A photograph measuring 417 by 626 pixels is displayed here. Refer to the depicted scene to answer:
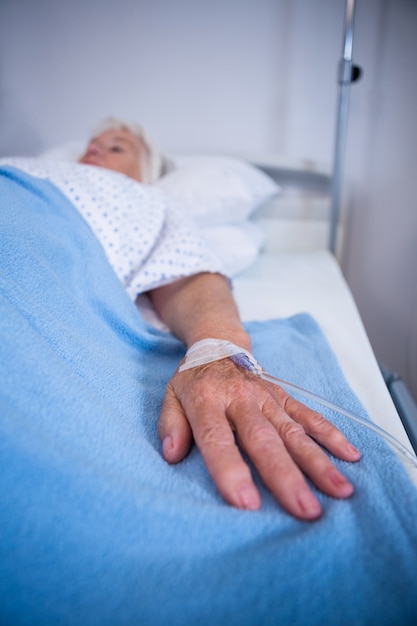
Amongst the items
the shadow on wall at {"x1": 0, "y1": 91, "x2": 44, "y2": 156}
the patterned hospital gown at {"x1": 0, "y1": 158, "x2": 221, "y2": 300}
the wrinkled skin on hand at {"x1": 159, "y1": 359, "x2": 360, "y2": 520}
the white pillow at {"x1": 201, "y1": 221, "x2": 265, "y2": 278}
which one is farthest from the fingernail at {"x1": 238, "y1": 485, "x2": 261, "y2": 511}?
the shadow on wall at {"x1": 0, "y1": 91, "x2": 44, "y2": 156}

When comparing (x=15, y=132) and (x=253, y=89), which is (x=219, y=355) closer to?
(x=253, y=89)

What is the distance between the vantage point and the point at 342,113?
1.36 metres

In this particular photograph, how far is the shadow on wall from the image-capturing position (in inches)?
70.7

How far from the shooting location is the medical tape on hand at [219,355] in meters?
0.57

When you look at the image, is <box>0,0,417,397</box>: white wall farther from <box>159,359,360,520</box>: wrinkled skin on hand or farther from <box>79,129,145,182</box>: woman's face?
<box>159,359,360,520</box>: wrinkled skin on hand

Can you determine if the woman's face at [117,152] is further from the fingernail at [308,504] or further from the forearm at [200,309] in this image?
the fingernail at [308,504]

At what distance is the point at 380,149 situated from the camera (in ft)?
4.87

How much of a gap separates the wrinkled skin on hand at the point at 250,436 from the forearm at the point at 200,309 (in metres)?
0.12

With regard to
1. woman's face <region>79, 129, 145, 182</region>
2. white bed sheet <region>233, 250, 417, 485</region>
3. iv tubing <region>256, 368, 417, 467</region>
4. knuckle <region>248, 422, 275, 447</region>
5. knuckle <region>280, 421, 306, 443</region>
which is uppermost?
woman's face <region>79, 129, 145, 182</region>

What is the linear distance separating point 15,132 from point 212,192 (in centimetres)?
111

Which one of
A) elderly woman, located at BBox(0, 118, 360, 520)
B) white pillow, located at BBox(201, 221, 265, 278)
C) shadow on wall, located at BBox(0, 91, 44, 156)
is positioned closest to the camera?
elderly woman, located at BBox(0, 118, 360, 520)

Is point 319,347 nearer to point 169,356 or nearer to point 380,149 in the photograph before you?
point 169,356

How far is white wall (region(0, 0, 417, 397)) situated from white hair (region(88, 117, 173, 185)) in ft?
0.97

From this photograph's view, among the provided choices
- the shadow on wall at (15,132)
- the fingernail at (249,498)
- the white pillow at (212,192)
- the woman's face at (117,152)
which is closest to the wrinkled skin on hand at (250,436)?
the fingernail at (249,498)
